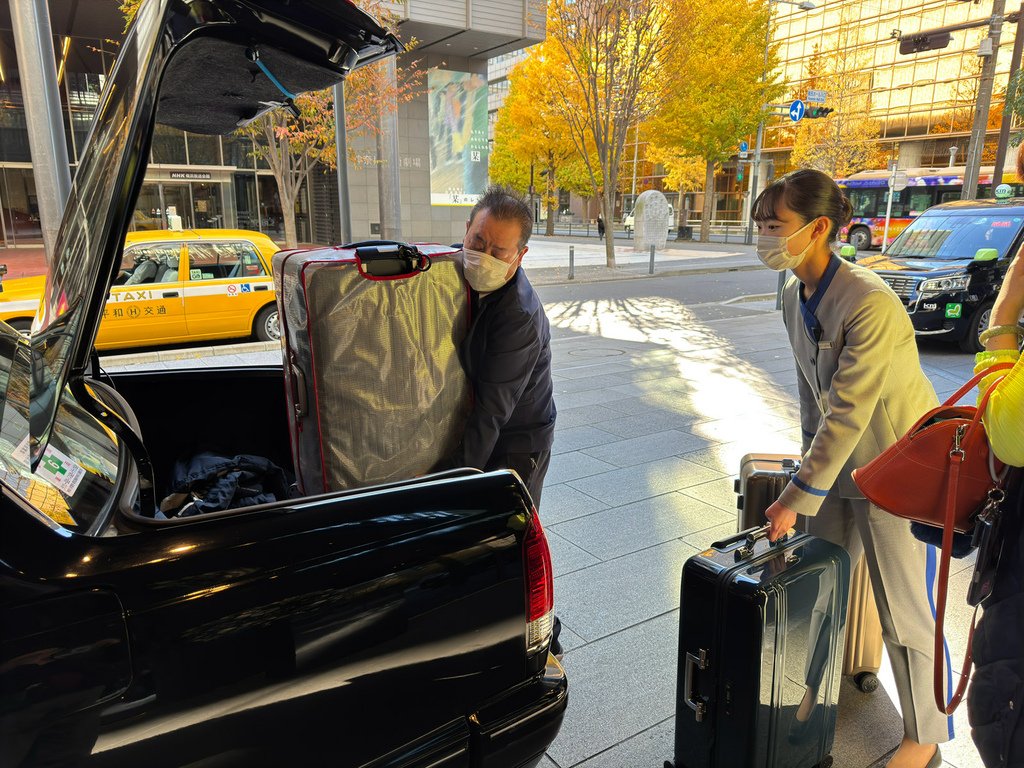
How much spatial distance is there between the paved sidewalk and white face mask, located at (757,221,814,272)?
171 cm

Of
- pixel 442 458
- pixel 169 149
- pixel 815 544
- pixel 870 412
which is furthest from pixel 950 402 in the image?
pixel 169 149

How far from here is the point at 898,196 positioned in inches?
1221

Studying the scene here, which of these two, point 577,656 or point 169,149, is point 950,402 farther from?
point 169,149

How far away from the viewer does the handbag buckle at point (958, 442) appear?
1.66m

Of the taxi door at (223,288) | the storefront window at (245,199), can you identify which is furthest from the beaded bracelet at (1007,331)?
the storefront window at (245,199)

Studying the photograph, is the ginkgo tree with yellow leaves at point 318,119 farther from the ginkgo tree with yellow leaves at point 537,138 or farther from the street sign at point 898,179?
the street sign at point 898,179

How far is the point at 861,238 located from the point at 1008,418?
33.7 metres

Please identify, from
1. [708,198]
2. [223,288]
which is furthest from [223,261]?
[708,198]

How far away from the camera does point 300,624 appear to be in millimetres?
1370

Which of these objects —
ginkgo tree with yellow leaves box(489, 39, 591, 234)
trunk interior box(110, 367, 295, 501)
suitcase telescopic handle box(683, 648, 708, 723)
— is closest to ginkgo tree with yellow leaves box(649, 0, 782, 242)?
ginkgo tree with yellow leaves box(489, 39, 591, 234)

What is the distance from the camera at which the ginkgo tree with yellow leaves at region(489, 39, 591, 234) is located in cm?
2348

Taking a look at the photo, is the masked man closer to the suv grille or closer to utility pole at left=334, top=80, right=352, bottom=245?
utility pole at left=334, top=80, right=352, bottom=245

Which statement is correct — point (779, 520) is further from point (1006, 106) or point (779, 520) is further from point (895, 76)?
point (895, 76)

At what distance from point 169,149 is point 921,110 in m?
42.7
